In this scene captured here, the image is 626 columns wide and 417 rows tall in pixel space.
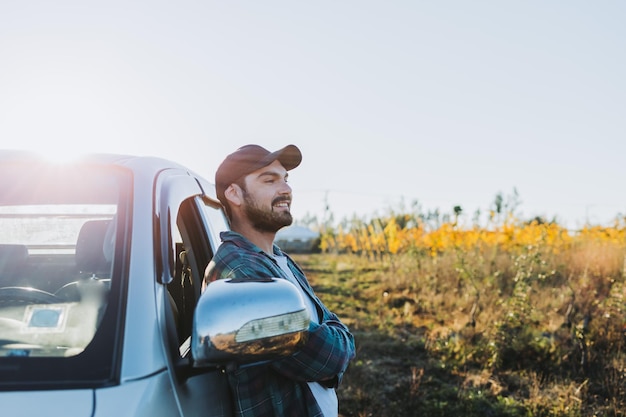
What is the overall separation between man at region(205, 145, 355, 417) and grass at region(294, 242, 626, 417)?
3232mm

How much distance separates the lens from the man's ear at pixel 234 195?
233 centimetres

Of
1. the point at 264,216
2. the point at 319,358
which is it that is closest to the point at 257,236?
the point at 264,216

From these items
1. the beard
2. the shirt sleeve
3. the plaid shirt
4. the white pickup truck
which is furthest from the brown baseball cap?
the shirt sleeve

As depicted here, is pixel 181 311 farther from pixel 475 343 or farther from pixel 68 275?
pixel 475 343

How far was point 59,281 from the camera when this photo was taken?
205 centimetres

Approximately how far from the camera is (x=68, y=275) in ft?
7.22

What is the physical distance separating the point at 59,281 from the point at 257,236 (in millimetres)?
762

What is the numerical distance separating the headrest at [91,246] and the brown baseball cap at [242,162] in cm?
48

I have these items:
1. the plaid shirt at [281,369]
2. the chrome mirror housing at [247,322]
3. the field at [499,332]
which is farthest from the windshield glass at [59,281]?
the field at [499,332]

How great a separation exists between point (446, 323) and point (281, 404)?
23.4ft

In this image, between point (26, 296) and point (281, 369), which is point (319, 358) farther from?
point (26, 296)

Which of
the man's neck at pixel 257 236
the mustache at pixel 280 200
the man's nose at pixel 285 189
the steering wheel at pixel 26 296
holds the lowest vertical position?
the steering wheel at pixel 26 296

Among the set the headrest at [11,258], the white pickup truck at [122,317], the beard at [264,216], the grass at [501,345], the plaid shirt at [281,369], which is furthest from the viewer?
the grass at [501,345]

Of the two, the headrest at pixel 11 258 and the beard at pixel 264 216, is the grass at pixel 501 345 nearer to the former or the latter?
the beard at pixel 264 216
